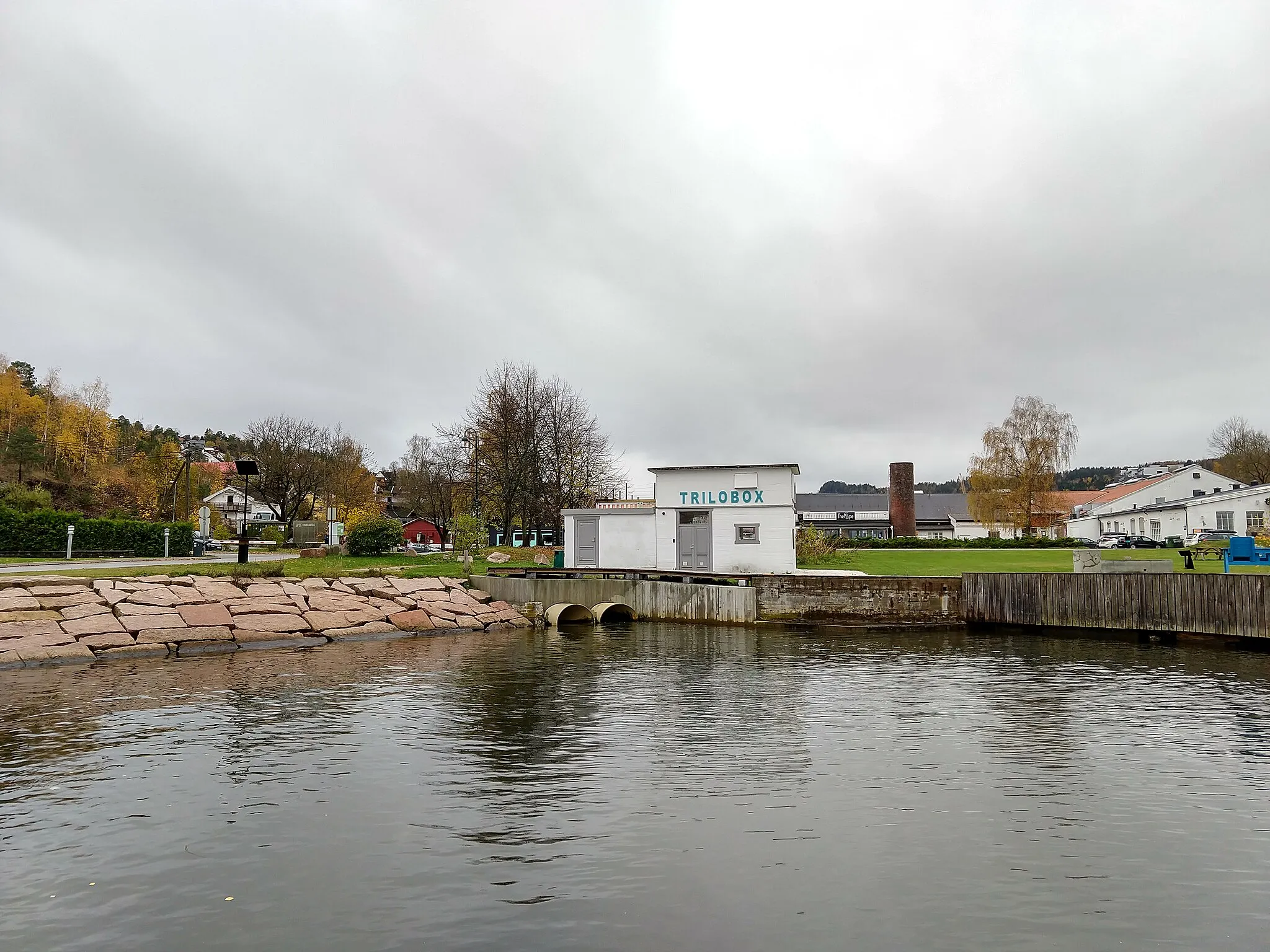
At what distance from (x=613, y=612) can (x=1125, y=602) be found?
63.4ft

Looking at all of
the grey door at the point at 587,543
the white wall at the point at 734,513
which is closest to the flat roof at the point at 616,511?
the grey door at the point at 587,543

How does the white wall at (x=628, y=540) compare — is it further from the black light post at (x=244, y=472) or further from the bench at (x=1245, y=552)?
the bench at (x=1245, y=552)

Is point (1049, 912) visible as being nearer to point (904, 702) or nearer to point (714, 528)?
point (904, 702)

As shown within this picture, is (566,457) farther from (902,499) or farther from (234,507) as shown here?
(234,507)

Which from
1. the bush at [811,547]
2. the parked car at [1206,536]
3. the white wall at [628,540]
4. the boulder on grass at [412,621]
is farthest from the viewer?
the parked car at [1206,536]

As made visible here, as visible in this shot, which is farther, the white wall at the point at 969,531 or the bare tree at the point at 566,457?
the white wall at the point at 969,531

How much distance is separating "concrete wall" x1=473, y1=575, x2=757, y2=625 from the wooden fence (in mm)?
8975

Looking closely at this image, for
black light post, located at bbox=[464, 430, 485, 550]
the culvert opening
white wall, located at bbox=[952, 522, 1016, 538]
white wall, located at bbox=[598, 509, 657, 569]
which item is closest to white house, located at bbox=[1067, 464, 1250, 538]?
white wall, located at bbox=[952, 522, 1016, 538]

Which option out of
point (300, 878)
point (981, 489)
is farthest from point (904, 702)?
point (981, 489)

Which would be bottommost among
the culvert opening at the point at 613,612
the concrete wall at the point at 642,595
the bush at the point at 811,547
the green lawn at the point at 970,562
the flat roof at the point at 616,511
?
the culvert opening at the point at 613,612

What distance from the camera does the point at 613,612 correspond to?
112 feet

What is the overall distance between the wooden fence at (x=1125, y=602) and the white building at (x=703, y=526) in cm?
922

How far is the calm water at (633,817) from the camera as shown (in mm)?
6520

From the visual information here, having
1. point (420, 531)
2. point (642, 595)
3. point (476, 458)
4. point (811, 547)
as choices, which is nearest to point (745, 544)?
point (642, 595)
